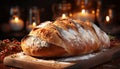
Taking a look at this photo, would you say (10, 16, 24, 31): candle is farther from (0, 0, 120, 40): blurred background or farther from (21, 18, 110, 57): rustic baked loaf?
(21, 18, 110, 57): rustic baked loaf

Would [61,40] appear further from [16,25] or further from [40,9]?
[40,9]

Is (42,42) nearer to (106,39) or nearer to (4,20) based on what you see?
(106,39)

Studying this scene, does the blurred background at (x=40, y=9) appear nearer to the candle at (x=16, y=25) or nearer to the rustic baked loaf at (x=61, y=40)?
the candle at (x=16, y=25)

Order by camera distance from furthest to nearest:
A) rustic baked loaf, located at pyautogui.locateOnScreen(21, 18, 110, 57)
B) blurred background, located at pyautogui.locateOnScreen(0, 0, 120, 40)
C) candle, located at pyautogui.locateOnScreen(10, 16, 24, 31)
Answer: blurred background, located at pyautogui.locateOnScreen(0, 0, 120, 40)
candle, located at pyautogui.locateOnScreen(10, 16, 24, 31)
rustic baked loaf, located at pyautogui.locateOnScreen(21, 18, 110, 57)

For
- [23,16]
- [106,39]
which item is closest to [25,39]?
[106,39]

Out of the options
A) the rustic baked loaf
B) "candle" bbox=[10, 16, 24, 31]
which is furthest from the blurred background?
the rustic baked loaf

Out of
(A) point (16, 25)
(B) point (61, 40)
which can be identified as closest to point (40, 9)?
(A) point (16, 25)

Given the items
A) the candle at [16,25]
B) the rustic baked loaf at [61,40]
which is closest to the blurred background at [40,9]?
the candle at [16,25]

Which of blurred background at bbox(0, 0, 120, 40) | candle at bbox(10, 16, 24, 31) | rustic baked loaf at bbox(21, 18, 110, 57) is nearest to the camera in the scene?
rustic baked loaf at bbox(21, 18, 110, 57)
